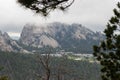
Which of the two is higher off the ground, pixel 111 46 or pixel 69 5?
pixel 69 5

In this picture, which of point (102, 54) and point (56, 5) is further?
point (102, 54)

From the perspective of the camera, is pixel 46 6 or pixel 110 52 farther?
pixel 110 52

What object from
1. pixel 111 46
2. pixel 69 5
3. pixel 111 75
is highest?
pixel 69 5

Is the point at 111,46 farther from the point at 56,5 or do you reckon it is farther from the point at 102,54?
the point at 56,5

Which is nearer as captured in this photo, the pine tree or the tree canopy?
the tree canopy

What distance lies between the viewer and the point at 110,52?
21.1 metres

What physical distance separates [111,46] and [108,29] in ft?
3.55

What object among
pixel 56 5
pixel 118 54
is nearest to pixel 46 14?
pixel 56 5

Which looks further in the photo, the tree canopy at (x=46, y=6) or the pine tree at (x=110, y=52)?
the pine tree at (x=110, y=52)

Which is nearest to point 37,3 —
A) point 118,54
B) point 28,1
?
point 28,1

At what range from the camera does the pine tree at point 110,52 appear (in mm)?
20656

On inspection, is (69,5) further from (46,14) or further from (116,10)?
(116,10)

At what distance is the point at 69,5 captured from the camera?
12.2 m

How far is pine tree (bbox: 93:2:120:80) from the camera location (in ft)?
67.8
